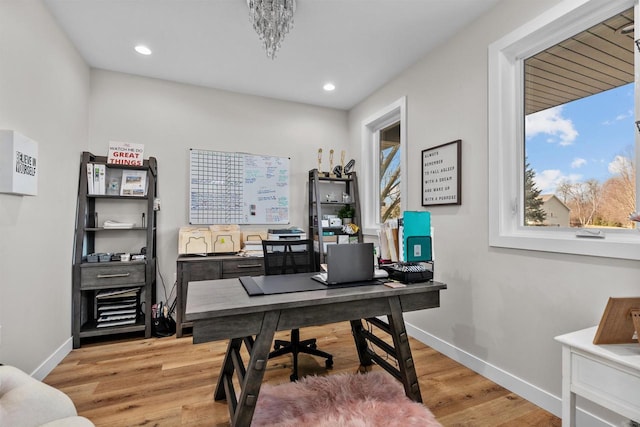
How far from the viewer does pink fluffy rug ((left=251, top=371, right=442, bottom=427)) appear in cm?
163

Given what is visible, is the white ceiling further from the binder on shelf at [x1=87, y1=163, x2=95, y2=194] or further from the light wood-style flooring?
the light wood-style flooring

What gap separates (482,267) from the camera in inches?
89.0

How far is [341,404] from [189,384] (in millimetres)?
1111

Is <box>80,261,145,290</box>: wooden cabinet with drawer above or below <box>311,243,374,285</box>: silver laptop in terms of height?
below

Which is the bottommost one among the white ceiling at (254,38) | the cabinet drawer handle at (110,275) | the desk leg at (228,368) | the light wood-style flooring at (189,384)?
the light wood-style flooring at (189,384)

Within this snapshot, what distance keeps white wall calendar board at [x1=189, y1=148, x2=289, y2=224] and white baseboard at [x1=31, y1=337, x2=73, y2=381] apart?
4.98 ft

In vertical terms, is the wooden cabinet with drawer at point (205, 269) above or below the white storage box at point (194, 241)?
below

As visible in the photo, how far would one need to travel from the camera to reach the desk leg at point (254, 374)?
1.44m

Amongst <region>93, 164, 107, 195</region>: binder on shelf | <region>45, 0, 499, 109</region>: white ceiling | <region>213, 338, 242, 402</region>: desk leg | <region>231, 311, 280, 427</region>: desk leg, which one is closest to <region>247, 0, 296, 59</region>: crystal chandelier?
<region>45, 0, 499, 109</region>: white ceiling

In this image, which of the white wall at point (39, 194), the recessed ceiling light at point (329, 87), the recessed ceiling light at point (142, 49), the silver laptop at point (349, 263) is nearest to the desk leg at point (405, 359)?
the silver laptop at point (349, 263)

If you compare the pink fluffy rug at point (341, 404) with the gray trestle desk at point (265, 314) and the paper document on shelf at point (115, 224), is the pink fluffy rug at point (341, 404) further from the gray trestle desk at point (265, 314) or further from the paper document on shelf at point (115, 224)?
the paper document on shelf at point (115, 224)

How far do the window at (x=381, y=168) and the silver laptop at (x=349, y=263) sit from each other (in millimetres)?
1570

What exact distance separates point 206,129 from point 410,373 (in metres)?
3.23

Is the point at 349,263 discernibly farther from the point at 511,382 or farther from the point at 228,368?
the point at 511,382
